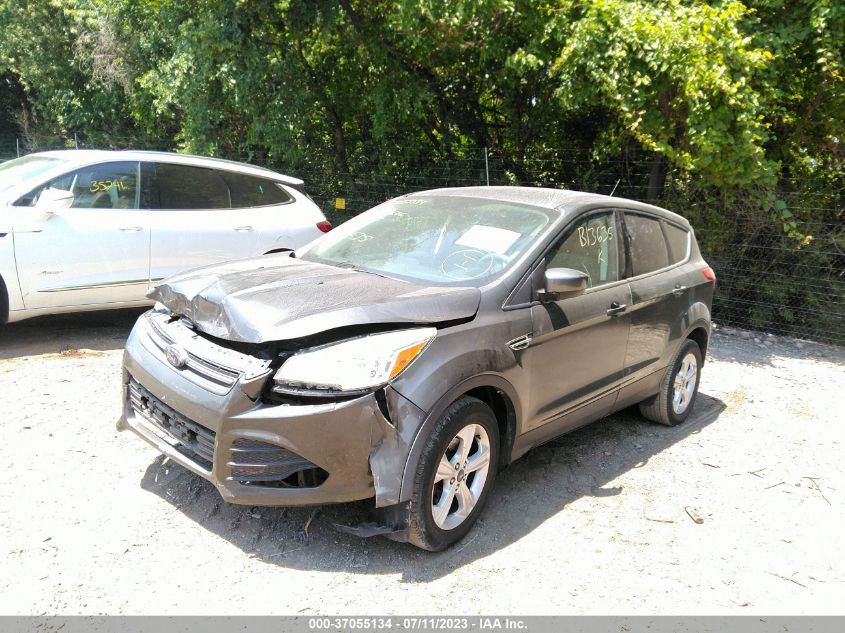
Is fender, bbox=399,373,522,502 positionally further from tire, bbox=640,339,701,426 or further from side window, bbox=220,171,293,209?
side window, bbox=220,171,293,209

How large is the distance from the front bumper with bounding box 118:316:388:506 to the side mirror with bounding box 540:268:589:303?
50.6 inches

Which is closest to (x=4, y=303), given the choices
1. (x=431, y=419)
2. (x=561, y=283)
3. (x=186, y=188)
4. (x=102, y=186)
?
(x=102, y=186)

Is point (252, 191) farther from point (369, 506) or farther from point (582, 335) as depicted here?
point (369, 506)

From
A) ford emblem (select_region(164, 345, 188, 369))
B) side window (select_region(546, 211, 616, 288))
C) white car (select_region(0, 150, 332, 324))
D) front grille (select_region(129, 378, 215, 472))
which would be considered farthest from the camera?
white car (select_region(0, 150, 332, 324))

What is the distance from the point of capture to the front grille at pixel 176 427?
3.42m

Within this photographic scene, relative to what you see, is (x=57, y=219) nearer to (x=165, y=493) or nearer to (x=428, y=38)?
(x=165, y=493)

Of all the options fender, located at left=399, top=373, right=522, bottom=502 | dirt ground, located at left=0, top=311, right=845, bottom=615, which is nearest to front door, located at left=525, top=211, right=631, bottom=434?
fender, located at left=399, top=373, right=522, bottom=502

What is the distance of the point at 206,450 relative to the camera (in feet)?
11.2

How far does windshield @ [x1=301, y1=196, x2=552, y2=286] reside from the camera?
4.10m

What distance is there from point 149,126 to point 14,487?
12.8 m

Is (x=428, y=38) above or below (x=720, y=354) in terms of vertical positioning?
above

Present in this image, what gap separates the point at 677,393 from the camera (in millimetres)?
5559

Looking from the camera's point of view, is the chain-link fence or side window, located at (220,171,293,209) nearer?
side window, located at (220,171,293,209)

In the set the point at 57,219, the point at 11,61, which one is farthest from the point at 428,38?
the point at 11,61
